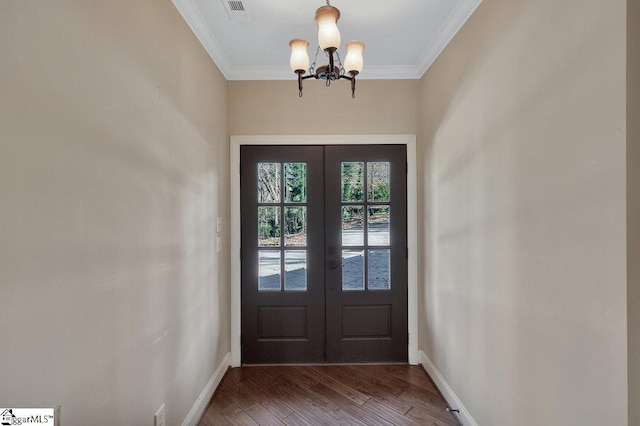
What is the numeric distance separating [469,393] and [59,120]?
2428 mm

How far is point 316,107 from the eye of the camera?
2713mm

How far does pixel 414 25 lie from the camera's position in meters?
2.08

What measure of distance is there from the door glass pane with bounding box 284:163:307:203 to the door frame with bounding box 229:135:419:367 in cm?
22

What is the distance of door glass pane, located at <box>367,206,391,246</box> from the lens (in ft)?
8.98

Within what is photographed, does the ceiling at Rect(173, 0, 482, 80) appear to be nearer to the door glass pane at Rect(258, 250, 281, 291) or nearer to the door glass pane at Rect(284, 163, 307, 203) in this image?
the door glass pane at Rect(284, 163, 307, 203)

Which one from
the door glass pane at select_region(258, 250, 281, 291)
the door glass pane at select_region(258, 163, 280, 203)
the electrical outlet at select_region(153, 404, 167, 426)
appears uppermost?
the door glass pane at select_region(258, 163, 280, 203)

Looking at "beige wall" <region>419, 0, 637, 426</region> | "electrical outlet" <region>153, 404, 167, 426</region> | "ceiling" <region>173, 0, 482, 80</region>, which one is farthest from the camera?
"ceiling" <region>173, 0, 482, 80</region>

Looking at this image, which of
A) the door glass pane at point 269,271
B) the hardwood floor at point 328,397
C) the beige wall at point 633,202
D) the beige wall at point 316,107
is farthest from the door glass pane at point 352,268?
the beige wall at point 633,202

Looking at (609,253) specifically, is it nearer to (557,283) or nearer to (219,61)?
(557,283)

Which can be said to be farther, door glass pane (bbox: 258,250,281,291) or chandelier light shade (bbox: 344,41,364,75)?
door glass pane (bbox: 258,250,281,291)

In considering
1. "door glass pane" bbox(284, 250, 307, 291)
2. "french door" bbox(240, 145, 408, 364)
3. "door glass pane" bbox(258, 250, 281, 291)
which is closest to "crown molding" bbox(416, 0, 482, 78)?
"french door" bbox(240, 145, 408, 364)

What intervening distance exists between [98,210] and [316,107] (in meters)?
2.04

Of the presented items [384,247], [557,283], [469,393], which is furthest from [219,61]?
[469,393]

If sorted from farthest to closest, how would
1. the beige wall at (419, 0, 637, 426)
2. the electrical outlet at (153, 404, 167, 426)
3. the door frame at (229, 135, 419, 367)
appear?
1. the door frame at (229, 135, 419, 367)
2. the electrical outlet at (153, 404, 167, 426)
3. the beige wall at (419, 0, 637, 426)
